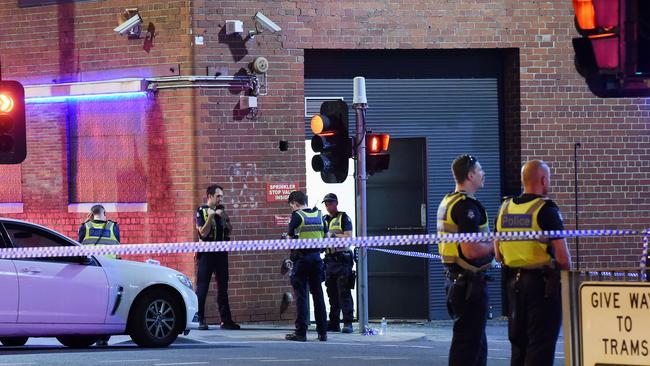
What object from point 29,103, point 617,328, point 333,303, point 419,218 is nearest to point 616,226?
point 419,218

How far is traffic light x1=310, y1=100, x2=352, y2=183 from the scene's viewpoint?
16.6 m

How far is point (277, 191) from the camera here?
19141 mm

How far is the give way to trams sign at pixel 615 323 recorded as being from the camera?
6.21 m

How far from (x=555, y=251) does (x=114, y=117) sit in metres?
11.2

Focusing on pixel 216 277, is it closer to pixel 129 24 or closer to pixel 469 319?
pixel 129 24

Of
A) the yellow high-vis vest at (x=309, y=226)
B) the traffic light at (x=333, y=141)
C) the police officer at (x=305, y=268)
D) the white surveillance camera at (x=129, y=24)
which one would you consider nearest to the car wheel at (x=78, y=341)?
the police officer at (x=305, y=268)

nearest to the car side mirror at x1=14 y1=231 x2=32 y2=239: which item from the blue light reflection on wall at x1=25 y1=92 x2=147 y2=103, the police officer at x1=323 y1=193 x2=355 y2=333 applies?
the police officer at x1=323 y1=193 x2=355 y2=333

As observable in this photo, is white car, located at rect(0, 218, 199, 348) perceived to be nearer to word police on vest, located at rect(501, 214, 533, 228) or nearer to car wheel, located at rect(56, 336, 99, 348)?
car wheel, located at rect(56, 336, 99, 348)

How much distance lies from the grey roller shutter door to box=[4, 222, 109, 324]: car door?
6176 millimetres

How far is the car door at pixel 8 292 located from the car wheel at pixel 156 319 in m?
1.46

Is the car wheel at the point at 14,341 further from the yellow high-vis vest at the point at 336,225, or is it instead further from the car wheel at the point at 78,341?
the yellow high-vis vest at the point at 336,225

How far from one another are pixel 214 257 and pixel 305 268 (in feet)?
7.58

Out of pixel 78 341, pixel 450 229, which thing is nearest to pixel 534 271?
pixel 450 229

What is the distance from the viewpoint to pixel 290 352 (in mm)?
14359
